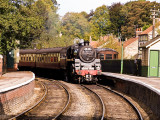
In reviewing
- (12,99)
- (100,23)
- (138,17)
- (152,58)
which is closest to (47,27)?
(138,17)

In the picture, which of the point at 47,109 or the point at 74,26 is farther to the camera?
the point at 74,26

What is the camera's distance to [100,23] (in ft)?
320

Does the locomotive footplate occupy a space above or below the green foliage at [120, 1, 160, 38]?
below

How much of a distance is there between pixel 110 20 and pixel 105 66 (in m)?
56.7

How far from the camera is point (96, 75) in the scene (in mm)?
24062

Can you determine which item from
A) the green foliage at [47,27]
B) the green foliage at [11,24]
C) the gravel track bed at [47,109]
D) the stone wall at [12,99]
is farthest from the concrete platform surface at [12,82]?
the green foliage at [47,27]

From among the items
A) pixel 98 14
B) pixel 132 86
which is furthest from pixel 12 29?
pixel 98 14

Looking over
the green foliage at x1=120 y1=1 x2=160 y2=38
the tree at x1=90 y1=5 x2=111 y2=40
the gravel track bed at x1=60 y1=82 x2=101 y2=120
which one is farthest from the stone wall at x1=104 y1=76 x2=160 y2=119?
the tree at x1=90 y1=5 x2=111 y2=40

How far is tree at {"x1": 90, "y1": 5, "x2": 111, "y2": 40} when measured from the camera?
300 ft

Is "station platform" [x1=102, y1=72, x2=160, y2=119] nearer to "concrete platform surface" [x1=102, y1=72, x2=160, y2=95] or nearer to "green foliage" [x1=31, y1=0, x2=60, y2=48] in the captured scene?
"concrete platform surface" [x1=102, y1=72, x2=160, y2=95]

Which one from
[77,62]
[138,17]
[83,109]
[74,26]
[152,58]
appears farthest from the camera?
[74,26]

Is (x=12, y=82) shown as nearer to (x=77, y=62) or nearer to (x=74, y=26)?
(x=77, y=62)

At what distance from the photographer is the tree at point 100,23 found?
91.6 meters

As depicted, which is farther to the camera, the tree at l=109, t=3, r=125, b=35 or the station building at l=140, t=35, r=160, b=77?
the tree at l=109, t=3, r=125, b=35
